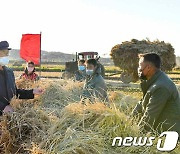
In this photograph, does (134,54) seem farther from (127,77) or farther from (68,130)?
(68,130)

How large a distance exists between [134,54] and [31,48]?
8.91m

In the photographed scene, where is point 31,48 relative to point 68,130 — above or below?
above

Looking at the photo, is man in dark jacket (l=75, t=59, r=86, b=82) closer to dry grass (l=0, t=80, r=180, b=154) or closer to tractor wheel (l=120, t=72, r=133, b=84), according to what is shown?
dry grass (l=0, t=80, r=180, b=154)

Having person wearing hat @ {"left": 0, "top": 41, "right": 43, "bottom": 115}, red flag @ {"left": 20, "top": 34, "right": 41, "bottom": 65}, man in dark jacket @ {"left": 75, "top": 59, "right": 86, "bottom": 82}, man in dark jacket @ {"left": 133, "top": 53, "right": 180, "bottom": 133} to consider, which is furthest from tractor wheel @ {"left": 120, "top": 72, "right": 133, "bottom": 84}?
man in dark jacket @ {"left": 133, "top": 53, "right": 180, "bottom": 133}

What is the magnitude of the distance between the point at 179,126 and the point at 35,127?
1443 mm

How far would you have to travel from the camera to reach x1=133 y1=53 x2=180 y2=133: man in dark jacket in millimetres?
3697

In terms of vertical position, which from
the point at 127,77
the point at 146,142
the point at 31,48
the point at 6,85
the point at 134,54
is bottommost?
the point at 127,77

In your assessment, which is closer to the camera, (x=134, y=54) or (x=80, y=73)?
(x=80, y=73)

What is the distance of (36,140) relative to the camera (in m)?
3.15

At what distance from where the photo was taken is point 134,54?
21.2m

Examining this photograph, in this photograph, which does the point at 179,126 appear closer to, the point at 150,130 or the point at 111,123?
the point at 150,130

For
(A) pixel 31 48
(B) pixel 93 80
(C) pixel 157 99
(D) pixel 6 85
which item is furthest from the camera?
(A) pixel 31 48

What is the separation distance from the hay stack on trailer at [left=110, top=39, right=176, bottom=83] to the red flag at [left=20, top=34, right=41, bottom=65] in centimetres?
831

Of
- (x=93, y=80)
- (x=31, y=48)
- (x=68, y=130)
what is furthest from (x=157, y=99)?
(x=31, y=48)
